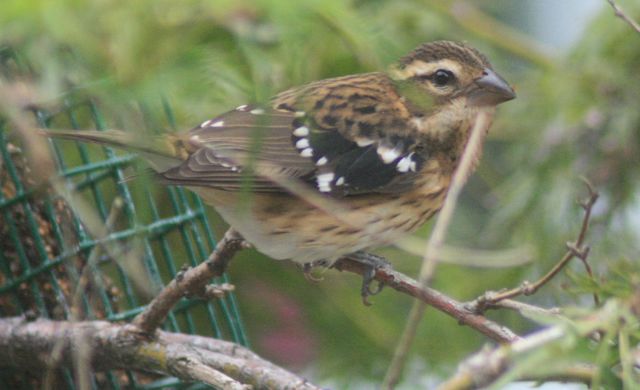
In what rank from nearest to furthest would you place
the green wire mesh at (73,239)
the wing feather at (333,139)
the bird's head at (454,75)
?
the wing feather at (333,139), the green wire mesh at (73,239), the bird's head at (454,75)

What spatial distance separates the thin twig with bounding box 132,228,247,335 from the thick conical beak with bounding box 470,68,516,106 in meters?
1.08

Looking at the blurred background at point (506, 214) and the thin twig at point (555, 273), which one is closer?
the thin twig at point (555, 273)

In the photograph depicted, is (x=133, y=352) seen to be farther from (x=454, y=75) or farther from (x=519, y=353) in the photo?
(x=519, y=353)

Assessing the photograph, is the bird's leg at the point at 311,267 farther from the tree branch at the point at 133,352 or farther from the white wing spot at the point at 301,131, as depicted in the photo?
the tree branch at the point at 133,352

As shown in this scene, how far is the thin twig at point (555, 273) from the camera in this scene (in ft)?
9.85

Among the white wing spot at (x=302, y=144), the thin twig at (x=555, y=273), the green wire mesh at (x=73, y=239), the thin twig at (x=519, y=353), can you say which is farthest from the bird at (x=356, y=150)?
the thin twig at (x=519, y=353)

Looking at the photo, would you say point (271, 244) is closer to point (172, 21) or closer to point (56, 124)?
point (56, 124)

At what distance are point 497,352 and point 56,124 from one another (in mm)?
2690

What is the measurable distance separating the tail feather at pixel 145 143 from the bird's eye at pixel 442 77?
94 centimetres

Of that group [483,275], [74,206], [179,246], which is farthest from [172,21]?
[483,275]

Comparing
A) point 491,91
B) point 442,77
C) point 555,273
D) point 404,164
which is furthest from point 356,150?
point 555,273

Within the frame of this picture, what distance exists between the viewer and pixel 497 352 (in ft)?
7.40

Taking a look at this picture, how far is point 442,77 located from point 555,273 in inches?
58.2

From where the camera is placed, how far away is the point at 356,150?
4.37 metres
